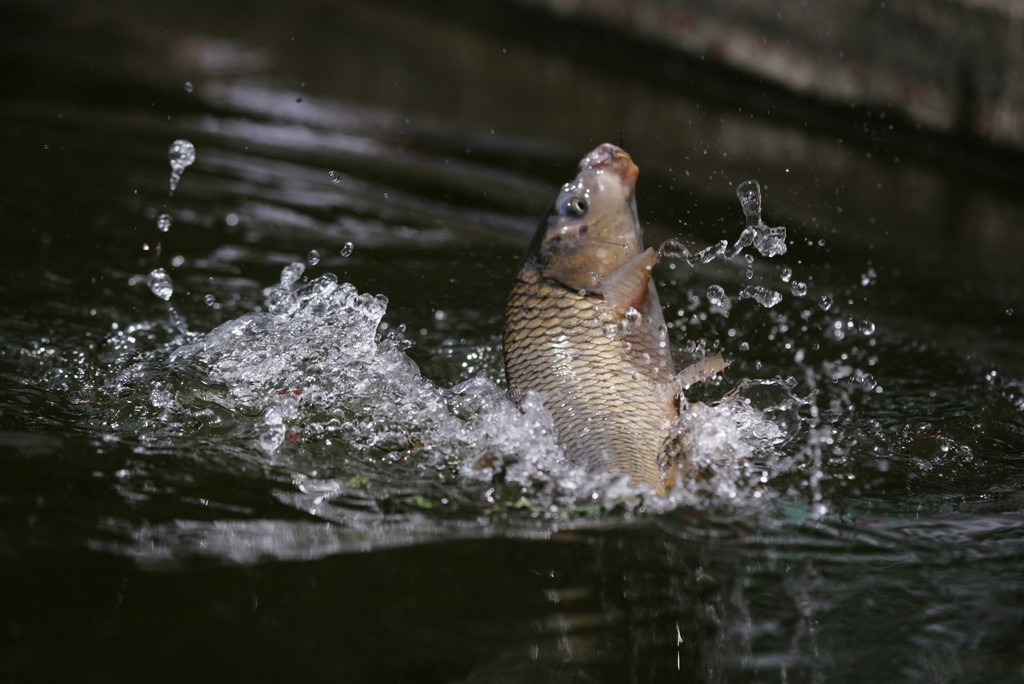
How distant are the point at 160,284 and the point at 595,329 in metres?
2.19

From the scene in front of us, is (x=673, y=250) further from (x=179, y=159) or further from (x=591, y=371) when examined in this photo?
(x=179, y=159)

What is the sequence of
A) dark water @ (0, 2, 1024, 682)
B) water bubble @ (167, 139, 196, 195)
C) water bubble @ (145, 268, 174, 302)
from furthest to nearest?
water bubble @ (167, 139, 196, 195) < water bubble @ (145, 268, 174, 302) < dark water @ (0, 2, 1024, 682)

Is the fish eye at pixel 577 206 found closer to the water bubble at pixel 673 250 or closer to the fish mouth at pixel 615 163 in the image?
the fish mouth at pixel 615 163

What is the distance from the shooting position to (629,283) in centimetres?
277

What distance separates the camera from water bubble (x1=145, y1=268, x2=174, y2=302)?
4.16m

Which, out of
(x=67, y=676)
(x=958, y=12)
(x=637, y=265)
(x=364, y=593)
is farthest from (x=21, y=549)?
(x=958, y=12)

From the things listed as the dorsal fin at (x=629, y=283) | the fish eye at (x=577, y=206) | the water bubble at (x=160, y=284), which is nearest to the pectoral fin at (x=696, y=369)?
the dorsal fin at (x=629, y=283)

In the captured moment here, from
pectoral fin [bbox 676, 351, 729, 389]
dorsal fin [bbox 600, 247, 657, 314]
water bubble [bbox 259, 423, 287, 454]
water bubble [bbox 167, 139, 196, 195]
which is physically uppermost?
water bubble [bbox 167, 139, 196, 195]

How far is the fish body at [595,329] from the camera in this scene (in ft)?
8.73

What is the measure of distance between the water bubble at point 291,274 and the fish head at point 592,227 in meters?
1.47

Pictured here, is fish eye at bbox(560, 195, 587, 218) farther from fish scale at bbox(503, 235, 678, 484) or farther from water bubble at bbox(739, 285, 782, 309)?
water bubble at bbox(739, 285, 782, 309)

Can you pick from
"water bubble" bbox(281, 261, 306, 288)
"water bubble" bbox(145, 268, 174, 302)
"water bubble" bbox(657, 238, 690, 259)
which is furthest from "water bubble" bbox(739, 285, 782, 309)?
"water bubble" bbox(145, 268, 174, 302)

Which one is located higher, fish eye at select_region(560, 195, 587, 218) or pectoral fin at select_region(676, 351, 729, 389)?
fish eye at select_region(560, 195, 587, 218)

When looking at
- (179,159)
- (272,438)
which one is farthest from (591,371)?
(179,159)
